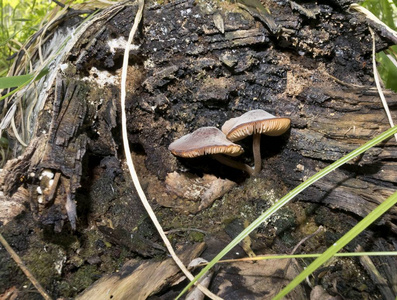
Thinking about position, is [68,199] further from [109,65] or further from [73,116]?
Answer: [109,65]

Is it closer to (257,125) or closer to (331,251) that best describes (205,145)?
(257,125)

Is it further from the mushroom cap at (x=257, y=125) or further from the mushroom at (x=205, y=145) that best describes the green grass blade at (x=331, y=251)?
the mushroom at (x=205, y=145)

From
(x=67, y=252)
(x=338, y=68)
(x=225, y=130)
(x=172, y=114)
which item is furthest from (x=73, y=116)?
(x=338, y=68)

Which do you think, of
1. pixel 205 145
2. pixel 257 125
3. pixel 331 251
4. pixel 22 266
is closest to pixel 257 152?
pixel 257 125

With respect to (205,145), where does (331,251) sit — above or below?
below

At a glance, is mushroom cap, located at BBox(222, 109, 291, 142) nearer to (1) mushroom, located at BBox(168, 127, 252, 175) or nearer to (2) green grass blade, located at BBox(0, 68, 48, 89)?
(1) mushroom, located at BBox(168, 127, 252, 175)

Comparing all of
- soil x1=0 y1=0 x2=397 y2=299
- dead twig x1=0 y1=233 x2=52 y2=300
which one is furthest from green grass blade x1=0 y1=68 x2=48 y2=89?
dead twig x1=0 y1=233 x2=52 y2=300
